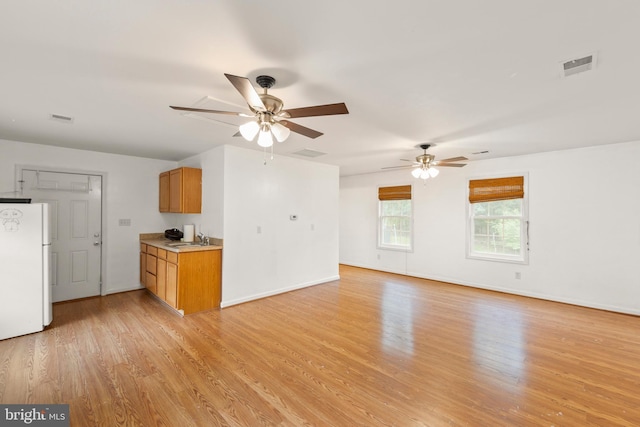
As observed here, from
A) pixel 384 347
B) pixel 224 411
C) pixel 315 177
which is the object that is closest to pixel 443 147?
pixel 315 177

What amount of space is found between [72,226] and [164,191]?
1.46m

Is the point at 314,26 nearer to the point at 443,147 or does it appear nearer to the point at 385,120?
the point at 385,120

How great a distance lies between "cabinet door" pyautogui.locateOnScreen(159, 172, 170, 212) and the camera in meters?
5.10

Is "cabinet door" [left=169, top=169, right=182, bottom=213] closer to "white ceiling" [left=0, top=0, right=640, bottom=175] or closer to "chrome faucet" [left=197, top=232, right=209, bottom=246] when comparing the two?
"chrome faucet" [left=197, top=232, right=209, bottom=246]

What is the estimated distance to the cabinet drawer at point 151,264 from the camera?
4633 millimetres

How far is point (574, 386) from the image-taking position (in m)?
2.38

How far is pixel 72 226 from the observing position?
4.61m

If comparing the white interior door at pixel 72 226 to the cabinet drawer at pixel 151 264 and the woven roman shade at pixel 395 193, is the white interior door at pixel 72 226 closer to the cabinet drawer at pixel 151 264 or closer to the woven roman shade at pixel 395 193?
the cabinet drawer at pixel 151 264

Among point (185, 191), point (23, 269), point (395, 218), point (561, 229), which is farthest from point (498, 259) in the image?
point (23, 269)

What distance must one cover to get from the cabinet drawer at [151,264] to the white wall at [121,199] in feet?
1.92

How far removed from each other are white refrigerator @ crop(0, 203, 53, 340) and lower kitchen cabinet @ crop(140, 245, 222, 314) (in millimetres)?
1286

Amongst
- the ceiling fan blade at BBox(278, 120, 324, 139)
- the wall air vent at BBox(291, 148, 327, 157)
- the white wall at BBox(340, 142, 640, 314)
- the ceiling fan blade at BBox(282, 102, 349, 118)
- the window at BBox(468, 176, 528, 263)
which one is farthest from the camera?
the window at BBox(468, 176, 528, 263)

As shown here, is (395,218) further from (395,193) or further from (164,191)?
(164,191)

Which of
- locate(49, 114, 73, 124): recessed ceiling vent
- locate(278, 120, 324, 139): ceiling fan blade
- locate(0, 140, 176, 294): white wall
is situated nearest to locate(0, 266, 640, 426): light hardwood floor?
locate(0, 140, 176, 294): white wall
